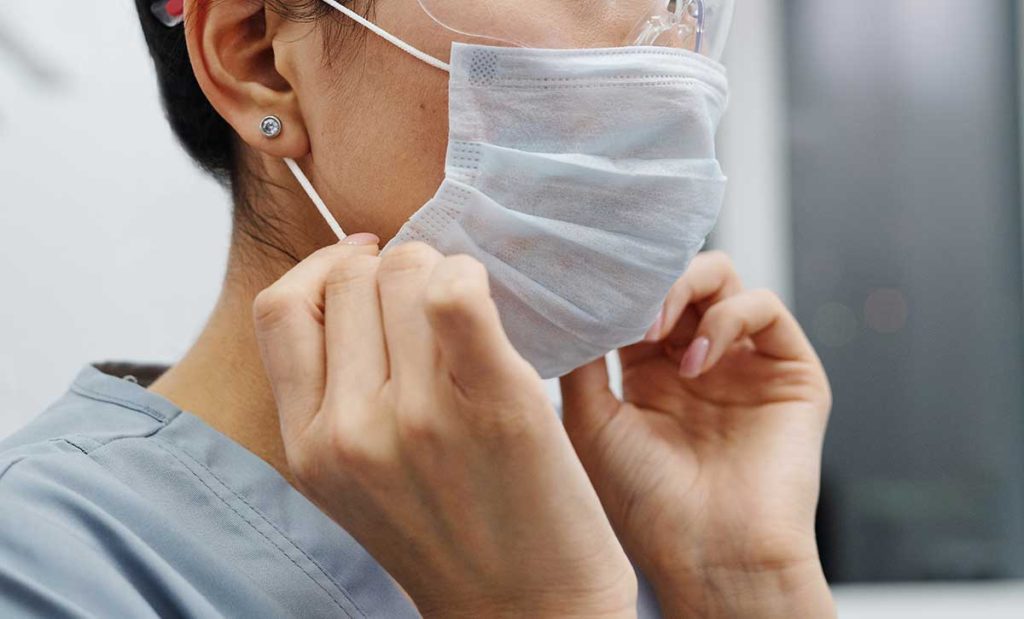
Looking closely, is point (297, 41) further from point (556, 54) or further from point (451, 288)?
point (451, 288)

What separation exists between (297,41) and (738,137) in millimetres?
1660

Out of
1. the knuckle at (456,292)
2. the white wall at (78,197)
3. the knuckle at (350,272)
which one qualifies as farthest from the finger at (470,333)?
the white wall at (78,197)

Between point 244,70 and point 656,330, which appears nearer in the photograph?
point 244,70

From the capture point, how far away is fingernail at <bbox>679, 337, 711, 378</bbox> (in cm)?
115

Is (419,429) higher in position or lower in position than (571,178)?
lower

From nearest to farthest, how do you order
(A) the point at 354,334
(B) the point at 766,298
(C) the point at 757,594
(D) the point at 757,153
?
1. (A) the point at 354,334
2. (C) the point at 757,594
3. (B) the point at 766,298
4. (D) the point at 757,153

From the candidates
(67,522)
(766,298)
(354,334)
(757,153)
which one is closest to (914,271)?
(757,153)

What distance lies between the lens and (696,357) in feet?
3.80

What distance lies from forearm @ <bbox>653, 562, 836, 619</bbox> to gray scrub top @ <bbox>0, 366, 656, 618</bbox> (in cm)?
38

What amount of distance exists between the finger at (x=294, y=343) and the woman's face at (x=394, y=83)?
15 centimetres

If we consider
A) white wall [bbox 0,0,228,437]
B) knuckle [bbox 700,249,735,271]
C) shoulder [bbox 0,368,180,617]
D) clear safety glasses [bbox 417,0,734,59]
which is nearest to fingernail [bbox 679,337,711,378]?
knuckle [bbox 700,249,735,271]

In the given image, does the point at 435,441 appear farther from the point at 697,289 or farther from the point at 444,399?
the point at 697,289

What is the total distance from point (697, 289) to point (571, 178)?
0.37 metres

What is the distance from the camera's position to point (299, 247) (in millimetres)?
971
